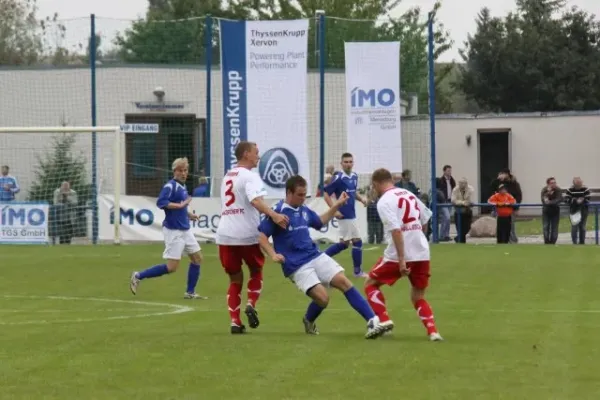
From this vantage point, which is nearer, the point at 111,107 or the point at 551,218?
the point at 551,218

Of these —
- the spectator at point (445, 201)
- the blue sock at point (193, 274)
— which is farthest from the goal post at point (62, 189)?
the blue sock at point (193, 274)

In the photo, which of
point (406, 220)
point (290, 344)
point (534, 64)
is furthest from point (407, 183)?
point (534, 64)

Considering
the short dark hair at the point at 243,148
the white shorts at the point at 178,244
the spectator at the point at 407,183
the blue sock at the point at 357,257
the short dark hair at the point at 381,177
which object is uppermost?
the short dark hair at the point at 243,148

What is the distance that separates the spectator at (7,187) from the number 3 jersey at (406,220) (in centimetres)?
2186

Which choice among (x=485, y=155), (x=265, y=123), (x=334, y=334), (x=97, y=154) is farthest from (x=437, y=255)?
(x=485, y=155)

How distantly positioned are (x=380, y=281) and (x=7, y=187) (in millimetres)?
21841

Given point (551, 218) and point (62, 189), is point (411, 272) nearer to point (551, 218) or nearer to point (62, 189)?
point (551, 218)

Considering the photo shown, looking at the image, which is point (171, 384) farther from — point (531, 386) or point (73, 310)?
point (73, 310)

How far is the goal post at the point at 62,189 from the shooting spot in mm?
32781

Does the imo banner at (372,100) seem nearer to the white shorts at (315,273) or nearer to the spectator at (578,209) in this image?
the spectator at (578,209)

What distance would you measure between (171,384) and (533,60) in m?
64.0

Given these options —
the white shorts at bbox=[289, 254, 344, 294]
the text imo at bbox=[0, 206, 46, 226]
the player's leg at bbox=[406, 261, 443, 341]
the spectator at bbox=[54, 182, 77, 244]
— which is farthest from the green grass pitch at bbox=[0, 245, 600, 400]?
the spectator at bbox=[54, 182, 77, 244]

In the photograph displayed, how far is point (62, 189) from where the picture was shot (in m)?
33.6

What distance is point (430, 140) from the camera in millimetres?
34656
